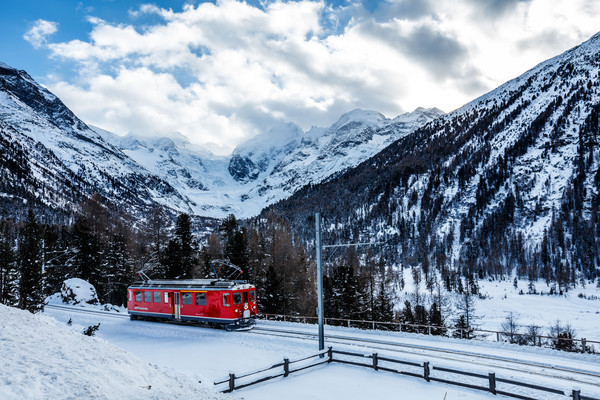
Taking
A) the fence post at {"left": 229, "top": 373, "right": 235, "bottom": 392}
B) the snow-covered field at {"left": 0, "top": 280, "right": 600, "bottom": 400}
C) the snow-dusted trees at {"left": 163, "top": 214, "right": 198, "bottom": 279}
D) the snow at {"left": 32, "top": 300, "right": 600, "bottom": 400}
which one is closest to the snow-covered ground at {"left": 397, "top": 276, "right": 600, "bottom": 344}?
the snow at {"left": 32, "top": 300, "right": 600, "bottom": 400}

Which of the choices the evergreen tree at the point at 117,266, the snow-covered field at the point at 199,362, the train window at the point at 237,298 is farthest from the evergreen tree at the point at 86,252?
the train window at the point at 237,298

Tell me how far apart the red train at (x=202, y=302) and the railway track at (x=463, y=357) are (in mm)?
1999

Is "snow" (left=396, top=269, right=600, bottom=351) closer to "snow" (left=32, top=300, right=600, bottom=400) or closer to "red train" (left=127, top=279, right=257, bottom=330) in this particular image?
"snow" (left=32, top=300, right=600, bottom=400)

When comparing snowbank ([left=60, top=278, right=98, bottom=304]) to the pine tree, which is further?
snowbank ([left=60, top=278, right=98, bottom=304])

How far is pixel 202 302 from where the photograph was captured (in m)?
31.2

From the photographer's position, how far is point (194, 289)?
31562mm

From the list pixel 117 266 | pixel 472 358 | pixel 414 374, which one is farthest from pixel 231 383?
pixel 117 266

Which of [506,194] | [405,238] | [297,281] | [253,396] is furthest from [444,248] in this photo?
[253,396]

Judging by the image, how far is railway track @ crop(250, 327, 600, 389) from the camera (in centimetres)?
1677

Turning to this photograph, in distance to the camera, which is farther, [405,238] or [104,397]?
[405,238]

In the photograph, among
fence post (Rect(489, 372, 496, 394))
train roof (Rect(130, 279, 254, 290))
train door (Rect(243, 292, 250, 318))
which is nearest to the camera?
fence post (Rect(489, 372, 496, 394))

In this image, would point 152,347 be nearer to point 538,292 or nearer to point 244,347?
point 244,347

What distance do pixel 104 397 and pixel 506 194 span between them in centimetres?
21515

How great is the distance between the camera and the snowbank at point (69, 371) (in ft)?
30.8
